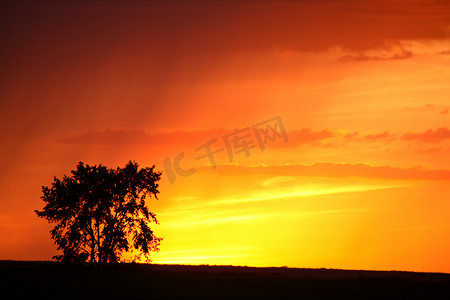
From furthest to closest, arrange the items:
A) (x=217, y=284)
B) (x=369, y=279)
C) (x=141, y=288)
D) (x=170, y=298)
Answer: (x=369, y=279), (x=217, y=284), (x=141, y=288), (x=170, y=298)

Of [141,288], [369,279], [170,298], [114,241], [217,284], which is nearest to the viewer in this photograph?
[170,298]

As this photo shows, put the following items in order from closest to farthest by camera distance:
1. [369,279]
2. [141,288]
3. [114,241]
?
[141,288] < [369,279] < [114,241]

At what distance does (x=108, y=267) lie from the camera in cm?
8188

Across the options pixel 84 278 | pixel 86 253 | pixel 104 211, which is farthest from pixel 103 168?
pixel 84 278

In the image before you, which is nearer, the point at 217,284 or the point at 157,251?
the point at 217,284

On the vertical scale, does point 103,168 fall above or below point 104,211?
above

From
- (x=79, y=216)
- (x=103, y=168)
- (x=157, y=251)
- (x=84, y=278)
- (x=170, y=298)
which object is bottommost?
(x=170, y=298)

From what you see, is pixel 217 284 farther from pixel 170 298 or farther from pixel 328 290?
pixel 170 298

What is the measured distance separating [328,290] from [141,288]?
16283 mm

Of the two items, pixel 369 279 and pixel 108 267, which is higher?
pixel 108 267

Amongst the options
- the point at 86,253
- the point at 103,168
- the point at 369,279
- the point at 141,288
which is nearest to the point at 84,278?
the point at 141,288

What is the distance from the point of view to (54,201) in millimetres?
82375

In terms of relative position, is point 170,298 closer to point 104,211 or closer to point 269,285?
point 269,285

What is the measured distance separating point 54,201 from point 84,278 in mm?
20470
